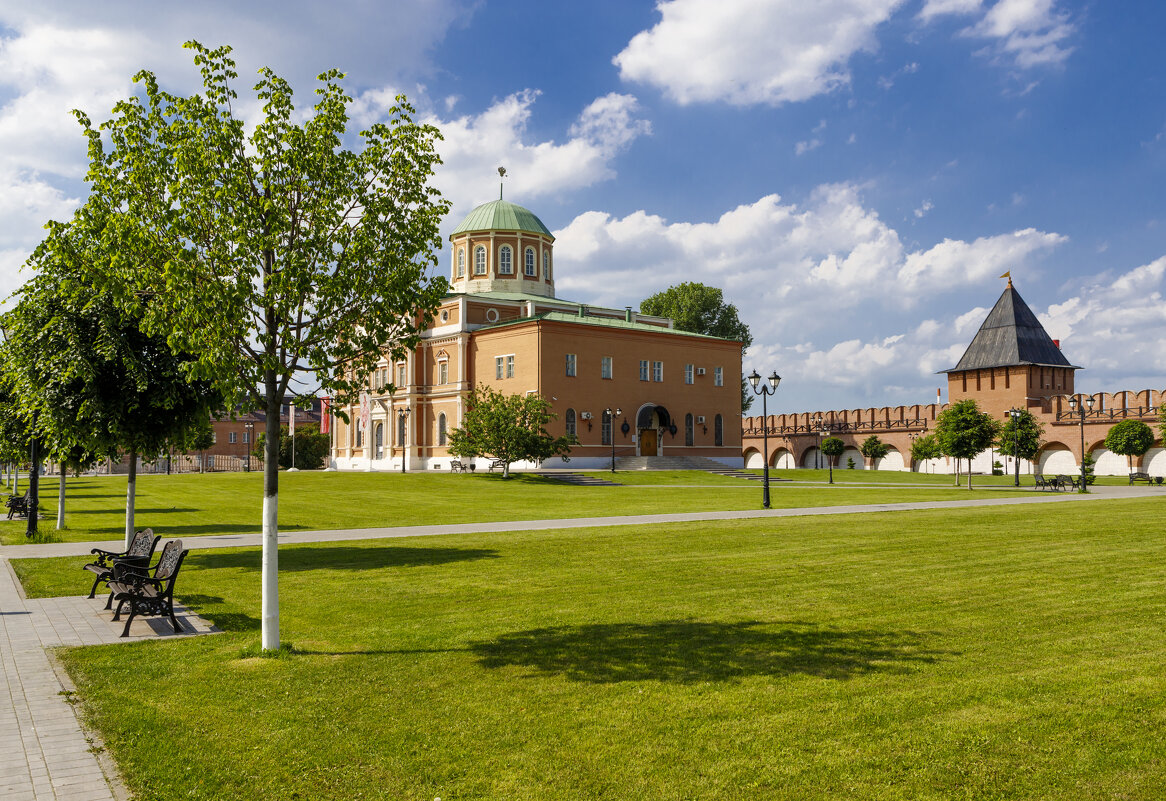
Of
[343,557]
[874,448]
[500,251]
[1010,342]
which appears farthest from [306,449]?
[343,557]

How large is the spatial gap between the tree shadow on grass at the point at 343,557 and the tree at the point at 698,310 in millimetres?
64782

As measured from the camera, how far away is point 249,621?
1075 centimetres

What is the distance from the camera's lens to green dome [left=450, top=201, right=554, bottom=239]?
63.3 metres

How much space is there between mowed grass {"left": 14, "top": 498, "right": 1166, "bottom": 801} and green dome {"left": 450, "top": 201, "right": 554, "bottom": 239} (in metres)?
51.2

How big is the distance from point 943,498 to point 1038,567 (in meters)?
20.1

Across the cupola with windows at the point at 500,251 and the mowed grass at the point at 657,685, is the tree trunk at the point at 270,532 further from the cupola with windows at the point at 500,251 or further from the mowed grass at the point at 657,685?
the cupola with windows at the point at 500,251

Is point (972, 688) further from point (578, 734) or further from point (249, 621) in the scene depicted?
point (249, 621)

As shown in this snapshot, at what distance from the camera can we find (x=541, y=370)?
52.6 meters

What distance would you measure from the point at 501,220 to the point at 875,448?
3795 cm

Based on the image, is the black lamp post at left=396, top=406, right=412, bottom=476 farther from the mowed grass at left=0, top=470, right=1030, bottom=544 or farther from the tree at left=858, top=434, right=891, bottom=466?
the tree at left=858, top=434, right=891, bottom=466

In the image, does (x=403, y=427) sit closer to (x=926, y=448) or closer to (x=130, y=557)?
(x=926, y=448)

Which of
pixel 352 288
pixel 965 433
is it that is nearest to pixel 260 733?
pixel 352 288

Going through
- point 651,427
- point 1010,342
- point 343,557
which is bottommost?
point 343,557

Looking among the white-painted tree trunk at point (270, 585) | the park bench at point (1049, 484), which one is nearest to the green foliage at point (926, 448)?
the park bench at point (1049, 484)
